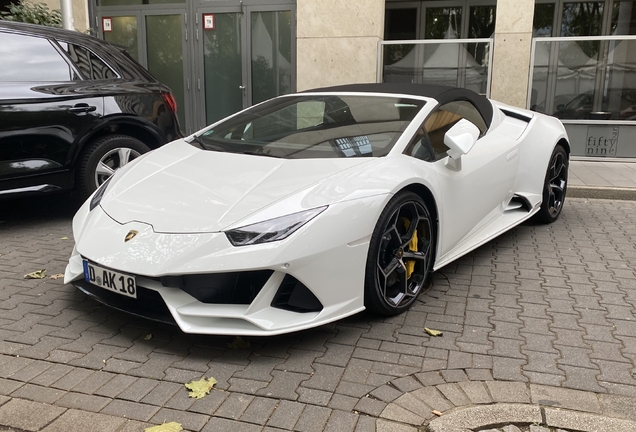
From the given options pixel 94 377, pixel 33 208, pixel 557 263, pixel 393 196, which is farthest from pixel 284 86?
pixel 94 377

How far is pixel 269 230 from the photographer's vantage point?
9.21 feet

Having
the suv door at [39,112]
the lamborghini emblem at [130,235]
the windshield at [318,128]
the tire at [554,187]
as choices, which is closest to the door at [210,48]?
the suv door at [39,112]

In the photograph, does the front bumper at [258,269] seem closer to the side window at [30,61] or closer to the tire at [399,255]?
the tire at [399,255]

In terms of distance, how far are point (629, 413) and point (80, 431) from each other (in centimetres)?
223

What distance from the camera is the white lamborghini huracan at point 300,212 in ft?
9.15

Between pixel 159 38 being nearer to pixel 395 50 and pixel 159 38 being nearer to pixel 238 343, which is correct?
pixel 395 50

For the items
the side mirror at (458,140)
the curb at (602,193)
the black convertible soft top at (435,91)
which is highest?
the black convertible soft top at (435,91)

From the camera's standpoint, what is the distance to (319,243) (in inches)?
111

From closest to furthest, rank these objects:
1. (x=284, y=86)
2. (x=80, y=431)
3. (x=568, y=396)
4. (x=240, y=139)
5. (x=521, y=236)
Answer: (x=80, y=431) → (x=568, y=396) → (x=240, y=139) → (x=521, y=236) → (x=284, y=86)

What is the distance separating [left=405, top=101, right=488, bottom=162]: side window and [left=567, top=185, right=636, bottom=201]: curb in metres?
3.26

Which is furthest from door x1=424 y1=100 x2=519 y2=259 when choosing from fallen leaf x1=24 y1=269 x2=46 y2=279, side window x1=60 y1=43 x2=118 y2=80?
side window x1=60 y1=43 x2=118 y2=80

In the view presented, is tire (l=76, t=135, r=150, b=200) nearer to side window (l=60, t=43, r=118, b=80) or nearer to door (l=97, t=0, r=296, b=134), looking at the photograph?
side window (l=60, t=43, r=118, b=80)

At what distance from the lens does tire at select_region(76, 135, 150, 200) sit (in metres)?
5.25

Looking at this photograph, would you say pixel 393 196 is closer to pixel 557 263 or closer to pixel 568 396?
pixel 568 396
